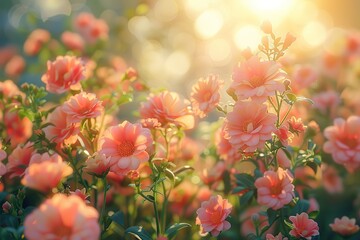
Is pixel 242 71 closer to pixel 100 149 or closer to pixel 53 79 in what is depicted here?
pixel 100 149

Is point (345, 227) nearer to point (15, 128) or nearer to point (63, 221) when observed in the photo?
point (63, 221)

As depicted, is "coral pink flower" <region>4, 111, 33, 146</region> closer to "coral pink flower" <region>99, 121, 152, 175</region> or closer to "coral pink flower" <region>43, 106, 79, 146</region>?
"coral pink flower" <region>43, 106, 79, 146</region>

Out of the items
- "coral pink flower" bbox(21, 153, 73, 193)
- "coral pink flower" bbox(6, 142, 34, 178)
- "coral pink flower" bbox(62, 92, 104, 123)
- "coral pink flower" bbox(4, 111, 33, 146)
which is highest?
"coral pink flower" bbox(62, 92, 104, 123)

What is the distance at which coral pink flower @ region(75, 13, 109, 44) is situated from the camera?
305cm

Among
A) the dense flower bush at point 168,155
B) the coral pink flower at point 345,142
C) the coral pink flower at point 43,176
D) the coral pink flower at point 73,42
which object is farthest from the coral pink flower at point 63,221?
the coral pink flower at point 73,42

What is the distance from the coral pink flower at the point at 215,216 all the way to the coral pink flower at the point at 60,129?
0.47m

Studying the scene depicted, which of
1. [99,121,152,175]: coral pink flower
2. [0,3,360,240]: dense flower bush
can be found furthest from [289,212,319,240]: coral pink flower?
[99,121,152,175]: coral pink flower

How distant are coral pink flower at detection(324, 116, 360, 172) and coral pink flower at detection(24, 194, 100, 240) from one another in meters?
1.07

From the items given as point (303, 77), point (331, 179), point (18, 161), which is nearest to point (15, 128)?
point (18, 161)

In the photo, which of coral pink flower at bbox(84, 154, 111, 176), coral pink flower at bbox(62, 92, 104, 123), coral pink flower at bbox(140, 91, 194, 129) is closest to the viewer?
coral pink flower at bbox(84, 154, 111, 176)

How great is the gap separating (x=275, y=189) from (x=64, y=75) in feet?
2.61

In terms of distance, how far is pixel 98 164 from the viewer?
1.53 meters

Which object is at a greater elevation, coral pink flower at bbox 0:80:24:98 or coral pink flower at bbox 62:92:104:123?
coral pink flower at bbox 62:92:104:123

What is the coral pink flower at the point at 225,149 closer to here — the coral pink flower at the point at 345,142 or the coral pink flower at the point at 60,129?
the coral pink flower at the point at 345,142
